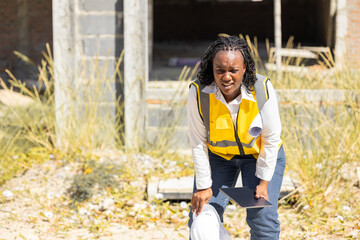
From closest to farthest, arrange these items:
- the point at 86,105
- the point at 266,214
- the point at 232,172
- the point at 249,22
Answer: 1. the point at 266,214
2. the point at 232,172
3. the point at 86,105
4. the point at 249,22

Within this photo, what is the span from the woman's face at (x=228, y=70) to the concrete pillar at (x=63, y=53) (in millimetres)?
3045

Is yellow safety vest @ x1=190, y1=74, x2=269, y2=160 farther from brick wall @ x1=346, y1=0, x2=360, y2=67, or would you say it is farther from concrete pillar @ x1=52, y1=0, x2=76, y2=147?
brick wall @ x1=346, y1=0, x2=360, y2=67

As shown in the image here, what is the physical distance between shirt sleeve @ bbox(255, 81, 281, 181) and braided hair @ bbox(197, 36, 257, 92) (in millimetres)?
118

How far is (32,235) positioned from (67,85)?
6.62 ft

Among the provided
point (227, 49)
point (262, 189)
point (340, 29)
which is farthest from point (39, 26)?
point (340, 29)

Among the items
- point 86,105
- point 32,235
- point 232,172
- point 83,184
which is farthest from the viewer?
point 86,105

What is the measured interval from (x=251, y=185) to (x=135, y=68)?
2911mm

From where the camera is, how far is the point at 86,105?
5359 millimetres

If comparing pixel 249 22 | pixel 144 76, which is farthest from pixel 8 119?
pixel 249 22

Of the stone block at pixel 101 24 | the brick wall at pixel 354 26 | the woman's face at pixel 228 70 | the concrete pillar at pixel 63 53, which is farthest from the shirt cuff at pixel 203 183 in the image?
the brick wall at pixel 354 26

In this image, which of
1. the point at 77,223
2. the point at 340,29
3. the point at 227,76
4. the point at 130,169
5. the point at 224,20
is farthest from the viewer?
the point at 224,20

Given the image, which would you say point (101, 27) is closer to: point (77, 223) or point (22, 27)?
point (22, 27)

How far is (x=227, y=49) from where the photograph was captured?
8.96 ft

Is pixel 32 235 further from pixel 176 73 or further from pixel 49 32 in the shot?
pixel 176 73
